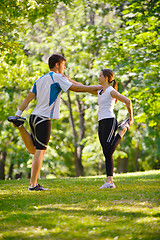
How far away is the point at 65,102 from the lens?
73.9 ft

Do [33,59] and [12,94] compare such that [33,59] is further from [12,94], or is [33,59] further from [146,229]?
[146,229]

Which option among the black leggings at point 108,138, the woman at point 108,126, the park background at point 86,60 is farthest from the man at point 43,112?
the park background at point 86,60

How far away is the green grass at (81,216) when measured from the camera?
337 centimetres

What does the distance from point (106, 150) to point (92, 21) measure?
53.0 feet

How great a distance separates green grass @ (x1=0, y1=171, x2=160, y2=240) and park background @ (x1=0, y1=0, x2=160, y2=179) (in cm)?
486

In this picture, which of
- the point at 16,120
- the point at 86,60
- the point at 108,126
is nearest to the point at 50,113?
the point at 16,120

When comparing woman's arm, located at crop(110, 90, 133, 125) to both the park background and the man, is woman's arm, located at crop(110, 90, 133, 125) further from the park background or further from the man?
the park background

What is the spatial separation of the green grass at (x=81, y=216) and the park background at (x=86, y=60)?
4864 millimetres

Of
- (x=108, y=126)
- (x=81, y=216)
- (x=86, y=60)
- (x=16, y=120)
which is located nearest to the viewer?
(x=81, y=216)

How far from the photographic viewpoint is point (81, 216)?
159 inches

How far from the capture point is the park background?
13.2 m

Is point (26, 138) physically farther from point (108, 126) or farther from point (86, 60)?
point (86, 60)

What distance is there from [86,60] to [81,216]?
1777 cm

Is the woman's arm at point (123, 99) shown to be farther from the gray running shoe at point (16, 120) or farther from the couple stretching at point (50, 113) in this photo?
the gray running shoe at point (16, 120)
